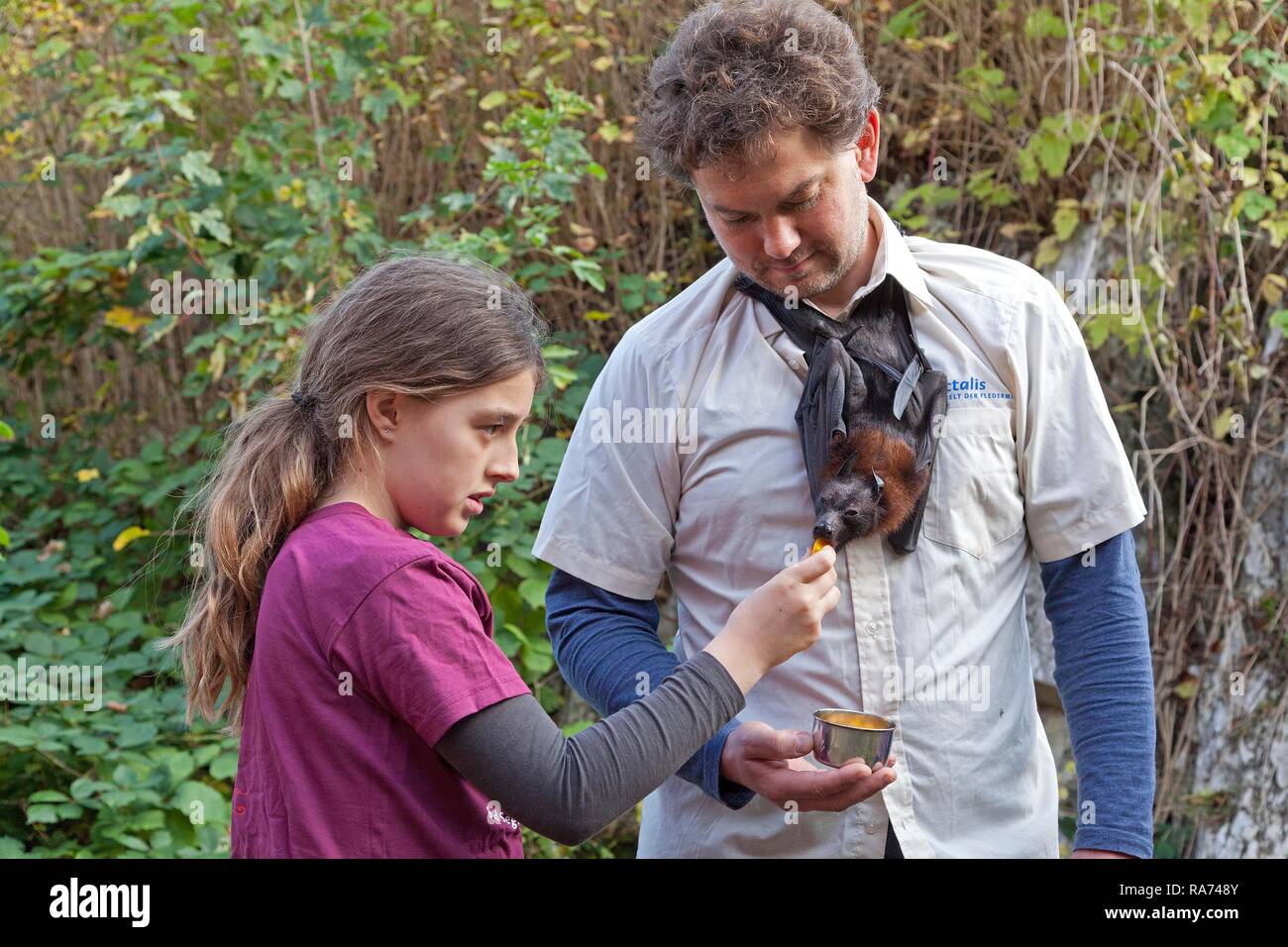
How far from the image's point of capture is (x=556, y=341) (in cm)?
500

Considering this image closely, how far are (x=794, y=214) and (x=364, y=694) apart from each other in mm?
995

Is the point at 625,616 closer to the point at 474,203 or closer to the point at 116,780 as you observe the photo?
the point at 116,780

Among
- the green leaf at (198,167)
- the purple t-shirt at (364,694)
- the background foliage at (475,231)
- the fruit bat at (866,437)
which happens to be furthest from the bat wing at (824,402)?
the green leaf at (198,167)

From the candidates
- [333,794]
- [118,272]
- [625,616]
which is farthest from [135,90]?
[333,794]

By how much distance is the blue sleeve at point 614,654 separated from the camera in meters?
1.96

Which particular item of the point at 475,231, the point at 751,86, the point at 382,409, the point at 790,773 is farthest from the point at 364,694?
the point at 475,231

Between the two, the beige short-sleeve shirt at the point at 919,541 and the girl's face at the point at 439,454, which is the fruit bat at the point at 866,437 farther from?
the girl's face at the point at 439,454

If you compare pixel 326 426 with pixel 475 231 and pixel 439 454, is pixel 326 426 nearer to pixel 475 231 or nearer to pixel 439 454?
pixel 439 454

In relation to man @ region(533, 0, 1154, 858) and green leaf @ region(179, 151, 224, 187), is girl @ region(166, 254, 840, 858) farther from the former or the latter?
green leaf @ region(179, 151, 224, 187)

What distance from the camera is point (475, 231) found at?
5.28 meters

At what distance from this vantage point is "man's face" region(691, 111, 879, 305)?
6.41ft

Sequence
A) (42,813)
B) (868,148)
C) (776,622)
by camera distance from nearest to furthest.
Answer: (776,622) → (868,148) → (42,813)

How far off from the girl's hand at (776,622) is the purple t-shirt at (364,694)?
31 centimetres

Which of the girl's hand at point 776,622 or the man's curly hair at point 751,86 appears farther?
the man's curly hair at point 751,86
